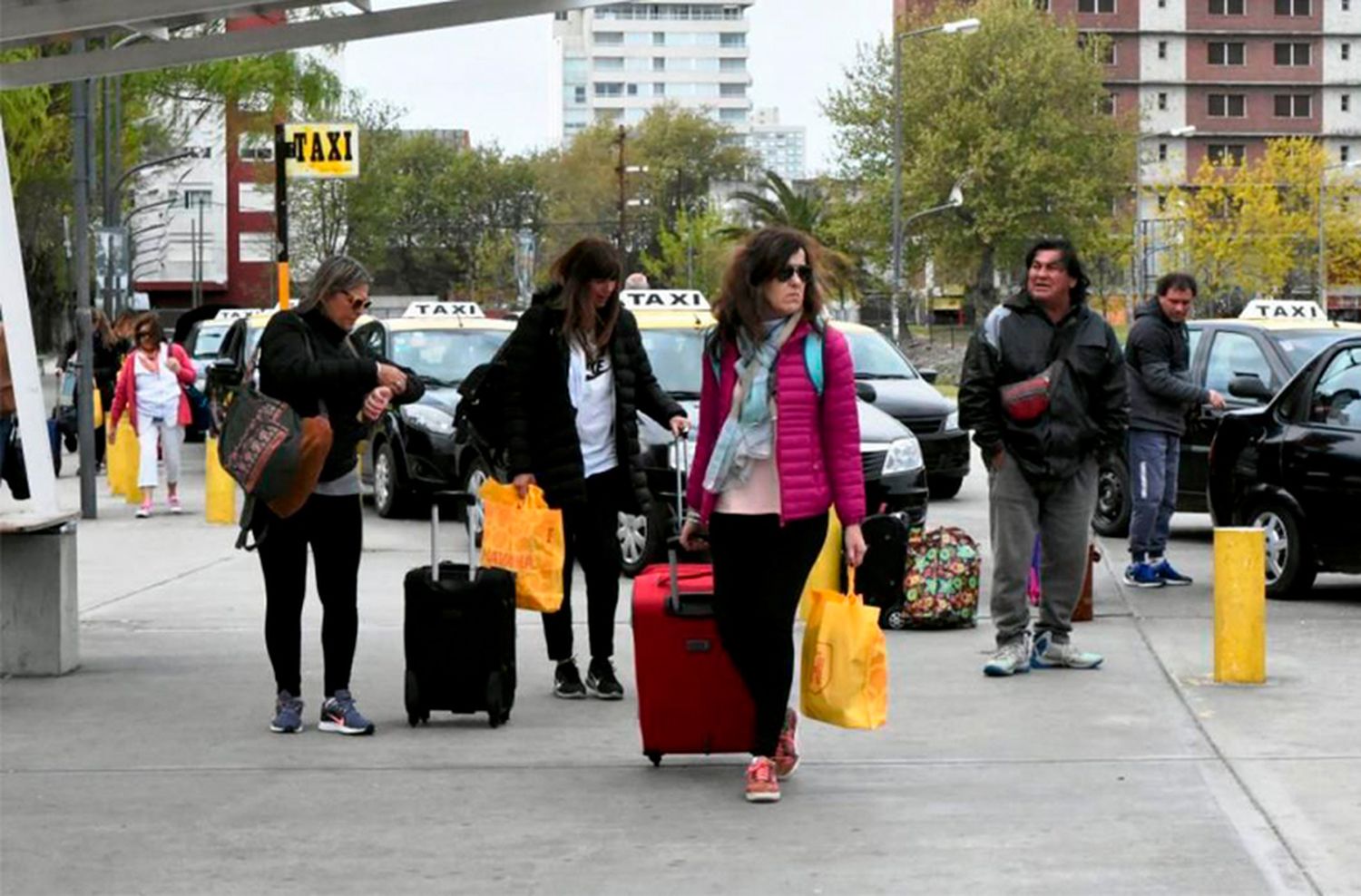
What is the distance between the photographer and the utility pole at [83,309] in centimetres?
2038

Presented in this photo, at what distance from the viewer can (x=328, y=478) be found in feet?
29.5

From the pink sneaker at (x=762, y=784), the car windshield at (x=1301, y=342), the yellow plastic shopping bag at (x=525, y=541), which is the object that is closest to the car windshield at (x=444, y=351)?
the car windshield at (x=1301, y=342)

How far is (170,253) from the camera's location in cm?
12156

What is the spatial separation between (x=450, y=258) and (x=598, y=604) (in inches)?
4255

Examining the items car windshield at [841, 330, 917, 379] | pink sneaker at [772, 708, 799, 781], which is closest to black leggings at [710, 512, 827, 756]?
pink sneaker at [772, 708, 799, 781]

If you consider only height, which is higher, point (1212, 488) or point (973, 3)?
point (973, 3)

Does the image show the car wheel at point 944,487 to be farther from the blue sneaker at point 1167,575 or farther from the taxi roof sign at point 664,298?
the blue sneaker at point 1167,575

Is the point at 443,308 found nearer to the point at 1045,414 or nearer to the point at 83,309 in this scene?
the point at 83,309

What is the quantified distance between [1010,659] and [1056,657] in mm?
292

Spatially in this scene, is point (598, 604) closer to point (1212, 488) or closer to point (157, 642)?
point (157, 642)

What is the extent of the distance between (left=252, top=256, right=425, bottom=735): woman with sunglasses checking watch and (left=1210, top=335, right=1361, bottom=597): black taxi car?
6150mm

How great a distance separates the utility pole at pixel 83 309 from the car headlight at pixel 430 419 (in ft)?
8.64

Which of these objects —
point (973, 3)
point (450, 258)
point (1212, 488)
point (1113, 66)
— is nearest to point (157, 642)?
point (1212, 488)

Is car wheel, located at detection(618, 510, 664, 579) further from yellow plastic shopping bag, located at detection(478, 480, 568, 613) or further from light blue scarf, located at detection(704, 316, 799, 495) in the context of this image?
light blue scarf, located at detection(704, 316, 799, 495)
